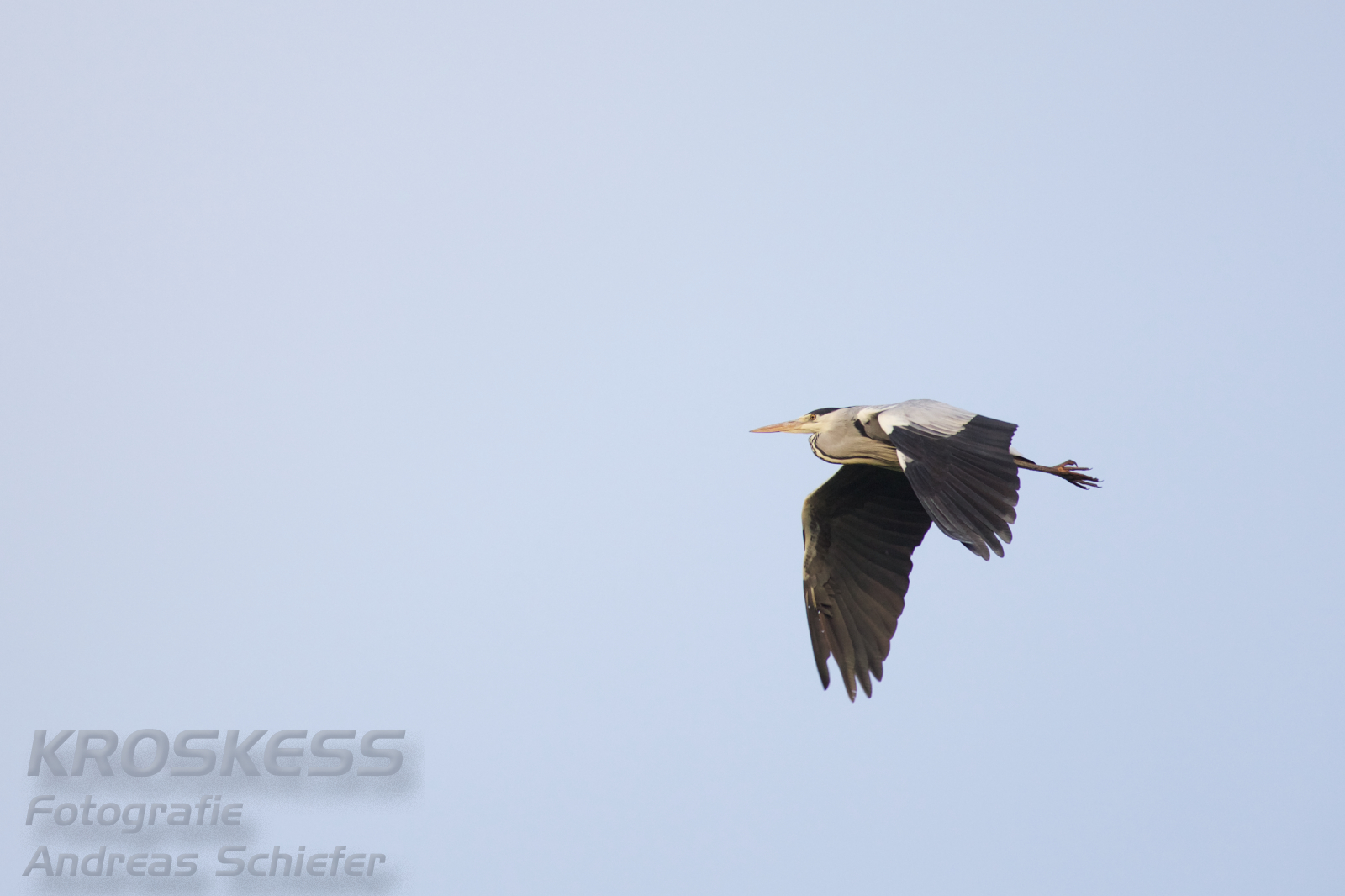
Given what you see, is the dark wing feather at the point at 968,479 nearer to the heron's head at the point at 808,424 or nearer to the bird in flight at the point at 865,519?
the bird in flight at the point at 865,519

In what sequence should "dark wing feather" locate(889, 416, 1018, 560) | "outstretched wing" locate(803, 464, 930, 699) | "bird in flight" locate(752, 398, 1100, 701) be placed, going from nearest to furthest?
"dark wing feather" locate(889, 416, 1018, 560) → "bird in flight" locate(752, 398, 1100, 701) → "outstretched wing" locate(803, 464, 930, 699)

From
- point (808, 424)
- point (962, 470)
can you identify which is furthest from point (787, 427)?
point (962, 470)

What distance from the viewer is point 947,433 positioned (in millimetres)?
9195

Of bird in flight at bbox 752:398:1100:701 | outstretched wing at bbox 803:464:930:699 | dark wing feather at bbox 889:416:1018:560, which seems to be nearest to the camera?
dark wing feather at bbox 889:416:1018:560

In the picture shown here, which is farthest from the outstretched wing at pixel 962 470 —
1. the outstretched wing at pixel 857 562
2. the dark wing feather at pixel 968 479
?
the outstretched wing at pixel 857 562

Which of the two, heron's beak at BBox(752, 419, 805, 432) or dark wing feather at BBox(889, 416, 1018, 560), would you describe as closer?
dark wing feather at BBox(889, 416, 1018, 560)

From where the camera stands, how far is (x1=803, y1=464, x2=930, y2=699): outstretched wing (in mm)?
10664

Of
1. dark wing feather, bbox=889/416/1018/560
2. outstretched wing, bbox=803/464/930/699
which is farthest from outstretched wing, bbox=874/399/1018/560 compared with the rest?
outstretched wing, bbox=803/464/930/699

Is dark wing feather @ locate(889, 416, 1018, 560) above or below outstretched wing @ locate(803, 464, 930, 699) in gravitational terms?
below

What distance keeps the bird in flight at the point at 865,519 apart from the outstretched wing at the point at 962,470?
2 cm

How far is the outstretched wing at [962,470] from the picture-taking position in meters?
8.26

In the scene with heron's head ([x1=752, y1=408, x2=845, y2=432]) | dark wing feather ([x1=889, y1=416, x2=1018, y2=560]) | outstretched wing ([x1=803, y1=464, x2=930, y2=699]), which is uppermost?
heron's head ([x1=752, y1=408, x2=845, y2=432])

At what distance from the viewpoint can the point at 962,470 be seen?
28.6 feet

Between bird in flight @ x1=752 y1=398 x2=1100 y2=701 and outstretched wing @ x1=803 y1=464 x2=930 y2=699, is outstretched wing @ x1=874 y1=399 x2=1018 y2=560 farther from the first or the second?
outstretched wing @ x1=803 y1=464 x2=930 y2=699
